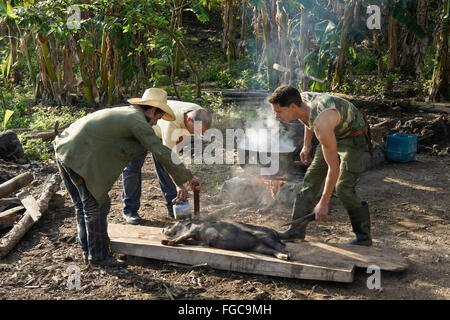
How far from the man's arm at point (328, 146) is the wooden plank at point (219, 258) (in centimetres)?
51

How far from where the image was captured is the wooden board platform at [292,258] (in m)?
4.19

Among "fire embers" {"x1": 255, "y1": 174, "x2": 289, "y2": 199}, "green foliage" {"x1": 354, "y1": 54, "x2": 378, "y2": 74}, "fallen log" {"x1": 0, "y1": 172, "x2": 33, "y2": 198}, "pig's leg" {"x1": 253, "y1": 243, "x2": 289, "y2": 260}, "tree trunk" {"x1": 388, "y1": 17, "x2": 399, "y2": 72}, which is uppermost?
"tree trunk" {"x1": 388, "y1": 17, "x2": 399, "y2": 72}

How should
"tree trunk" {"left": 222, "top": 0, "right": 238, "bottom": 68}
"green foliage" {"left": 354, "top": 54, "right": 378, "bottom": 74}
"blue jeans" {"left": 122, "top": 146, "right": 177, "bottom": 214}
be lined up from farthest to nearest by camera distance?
"tree trunk" {"left": 222, "top": 0, "right": 238, "bottom": 68} → "green foliage" {"left": 354, "top": 54, "right": 378, "bottom": 74} → "blue jeans" {"left": 122, "top": 146, "right": 177, "bottom": 214}

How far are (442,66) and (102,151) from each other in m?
9.54

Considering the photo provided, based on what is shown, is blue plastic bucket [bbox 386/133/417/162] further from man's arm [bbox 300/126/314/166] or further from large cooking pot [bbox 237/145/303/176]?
man's arm [bbox 300/126/314/166]

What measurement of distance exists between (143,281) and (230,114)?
7004 mm

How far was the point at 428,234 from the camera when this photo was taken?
5461mm

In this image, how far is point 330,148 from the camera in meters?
4.05

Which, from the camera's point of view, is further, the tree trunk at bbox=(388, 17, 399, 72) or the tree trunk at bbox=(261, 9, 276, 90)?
the tree trunk at bbox=(388, 17, 399, 72)

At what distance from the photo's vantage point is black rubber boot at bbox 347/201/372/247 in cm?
473

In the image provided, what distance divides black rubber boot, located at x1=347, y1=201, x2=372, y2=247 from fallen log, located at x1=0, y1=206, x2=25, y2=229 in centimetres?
412

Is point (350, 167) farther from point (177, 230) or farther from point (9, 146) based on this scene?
point (9, 146)

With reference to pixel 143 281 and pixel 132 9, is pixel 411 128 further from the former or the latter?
pixel 143 281

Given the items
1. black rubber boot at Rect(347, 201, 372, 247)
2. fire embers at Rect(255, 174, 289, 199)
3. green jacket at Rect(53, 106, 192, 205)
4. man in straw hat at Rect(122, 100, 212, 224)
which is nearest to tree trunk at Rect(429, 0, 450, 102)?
fire embers at Rect(255, 174, 289, 199)
